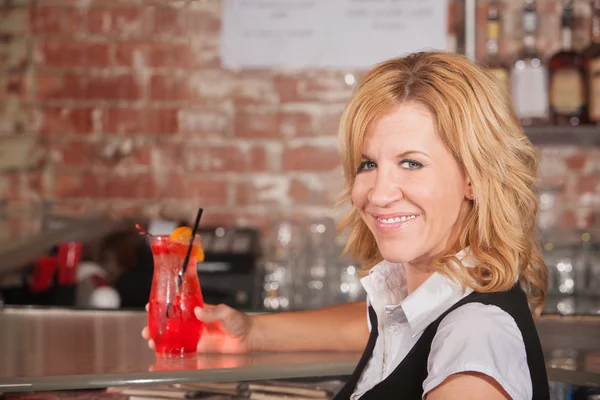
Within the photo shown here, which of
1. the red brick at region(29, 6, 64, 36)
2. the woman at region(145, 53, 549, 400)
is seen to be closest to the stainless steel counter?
the woman at region(145, 53, 549, 400)

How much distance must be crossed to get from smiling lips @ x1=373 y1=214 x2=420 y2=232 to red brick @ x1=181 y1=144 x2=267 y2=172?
172 cm

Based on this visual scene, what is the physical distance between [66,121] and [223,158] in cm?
55

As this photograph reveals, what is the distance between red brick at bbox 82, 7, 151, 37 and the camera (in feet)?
9.73

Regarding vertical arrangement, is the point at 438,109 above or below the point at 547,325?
above

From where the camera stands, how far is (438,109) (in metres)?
1.19

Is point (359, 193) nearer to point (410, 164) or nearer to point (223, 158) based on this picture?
point (410, 164)

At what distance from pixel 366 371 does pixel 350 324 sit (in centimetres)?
21

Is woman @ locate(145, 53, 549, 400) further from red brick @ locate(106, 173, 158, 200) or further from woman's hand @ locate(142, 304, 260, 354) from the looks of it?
red brick @ locate(106, 173, 158, 200)

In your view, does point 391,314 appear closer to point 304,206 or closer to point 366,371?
point 366,371

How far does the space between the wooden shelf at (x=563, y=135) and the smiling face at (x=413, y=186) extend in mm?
1358

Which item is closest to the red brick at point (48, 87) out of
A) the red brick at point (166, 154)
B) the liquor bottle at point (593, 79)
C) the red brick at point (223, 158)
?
the red brick at point (166, 154)

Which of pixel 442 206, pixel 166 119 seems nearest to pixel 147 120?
pixel 166 119

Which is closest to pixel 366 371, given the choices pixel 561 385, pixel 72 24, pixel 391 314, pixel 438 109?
pixel 391 314

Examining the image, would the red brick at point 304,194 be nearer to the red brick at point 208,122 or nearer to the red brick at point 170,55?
the red brick at point 208,122
